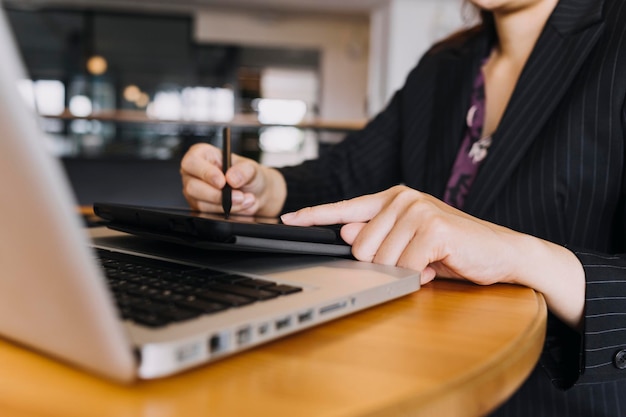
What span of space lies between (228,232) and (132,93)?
9255mm

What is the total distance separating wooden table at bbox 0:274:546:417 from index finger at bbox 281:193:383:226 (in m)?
0.16

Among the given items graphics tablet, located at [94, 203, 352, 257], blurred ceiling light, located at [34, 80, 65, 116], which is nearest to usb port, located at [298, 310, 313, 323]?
graphics tablet, located at [94, 203, 352, 257]

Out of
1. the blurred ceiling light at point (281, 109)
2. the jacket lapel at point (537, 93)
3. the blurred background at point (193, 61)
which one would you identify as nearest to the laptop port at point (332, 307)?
the jacket lapel at point (537, 93)

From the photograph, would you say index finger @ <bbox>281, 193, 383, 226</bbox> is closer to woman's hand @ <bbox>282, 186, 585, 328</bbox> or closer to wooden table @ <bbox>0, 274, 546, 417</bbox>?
woman's hand @ <bbox>282, 186, 585, 328</bbox>

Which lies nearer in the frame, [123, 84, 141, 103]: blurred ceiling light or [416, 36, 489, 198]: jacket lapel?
[416, 36, 489, 198]: jacket lapel

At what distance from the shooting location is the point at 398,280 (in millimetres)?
467

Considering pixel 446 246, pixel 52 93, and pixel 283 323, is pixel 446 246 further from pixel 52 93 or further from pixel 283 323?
pixel 52 93

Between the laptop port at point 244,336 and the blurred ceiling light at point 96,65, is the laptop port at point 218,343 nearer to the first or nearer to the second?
the laptop port at point 244,336

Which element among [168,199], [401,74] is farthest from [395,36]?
[168,199]

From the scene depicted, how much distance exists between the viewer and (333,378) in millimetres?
306

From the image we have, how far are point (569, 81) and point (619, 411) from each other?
1.39 ft

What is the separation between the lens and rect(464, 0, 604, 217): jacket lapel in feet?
2.84

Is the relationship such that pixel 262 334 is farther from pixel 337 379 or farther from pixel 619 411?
pixel 619 411

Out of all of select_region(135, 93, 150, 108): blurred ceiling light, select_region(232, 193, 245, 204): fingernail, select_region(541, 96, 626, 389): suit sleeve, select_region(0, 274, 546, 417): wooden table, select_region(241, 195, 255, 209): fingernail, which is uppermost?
select_region(0, 274, 546, 417): wooden table
